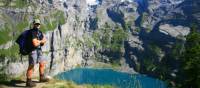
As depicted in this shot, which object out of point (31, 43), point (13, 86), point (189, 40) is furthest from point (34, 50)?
point (189, 40)

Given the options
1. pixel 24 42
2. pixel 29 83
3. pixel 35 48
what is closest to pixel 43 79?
pixel 29 83

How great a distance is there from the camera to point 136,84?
17.8m

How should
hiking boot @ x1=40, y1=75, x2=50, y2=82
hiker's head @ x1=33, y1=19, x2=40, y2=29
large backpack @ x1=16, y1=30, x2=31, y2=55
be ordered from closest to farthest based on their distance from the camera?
large backpack @ x1=16, y1=30, x2=31, y2=55 < hiker's head @ x1=33, y1=19, x2=40, y2=29 < hiking boot @ x1=40, y1=75, x2=50, y2=82

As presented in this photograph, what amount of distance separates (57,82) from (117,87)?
11.0 ft

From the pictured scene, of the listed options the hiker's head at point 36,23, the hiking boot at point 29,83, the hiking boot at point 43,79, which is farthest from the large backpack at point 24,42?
the hiking boot at point 43,79

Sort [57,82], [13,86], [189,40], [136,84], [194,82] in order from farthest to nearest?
1. [189,40]
2. [194,82]
3. [57,82]
4. [13,86]
5. [136,84]

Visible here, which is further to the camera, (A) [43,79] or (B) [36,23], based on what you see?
(A) [43,79]

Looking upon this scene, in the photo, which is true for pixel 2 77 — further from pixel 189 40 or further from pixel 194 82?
pixel 189 40

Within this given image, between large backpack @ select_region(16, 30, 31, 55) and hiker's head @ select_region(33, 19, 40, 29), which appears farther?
hiker's head @ select_region(33, 19, 40, 29)

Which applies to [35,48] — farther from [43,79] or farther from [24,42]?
[43,79]

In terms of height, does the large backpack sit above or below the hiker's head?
below

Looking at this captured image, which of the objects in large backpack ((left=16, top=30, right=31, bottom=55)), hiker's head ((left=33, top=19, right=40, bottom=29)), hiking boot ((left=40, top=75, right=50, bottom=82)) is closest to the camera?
large backpack ((left=16, top=30, right=31, bottom=55))

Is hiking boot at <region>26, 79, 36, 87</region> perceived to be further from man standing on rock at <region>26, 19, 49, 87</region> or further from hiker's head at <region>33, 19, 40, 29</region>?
hiker's head at <region>33, 19, 40, 29</region>

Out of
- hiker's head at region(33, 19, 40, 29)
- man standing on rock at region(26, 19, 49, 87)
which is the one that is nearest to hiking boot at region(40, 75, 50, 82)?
man standing on rock at region(26, 19, 49, 87)
